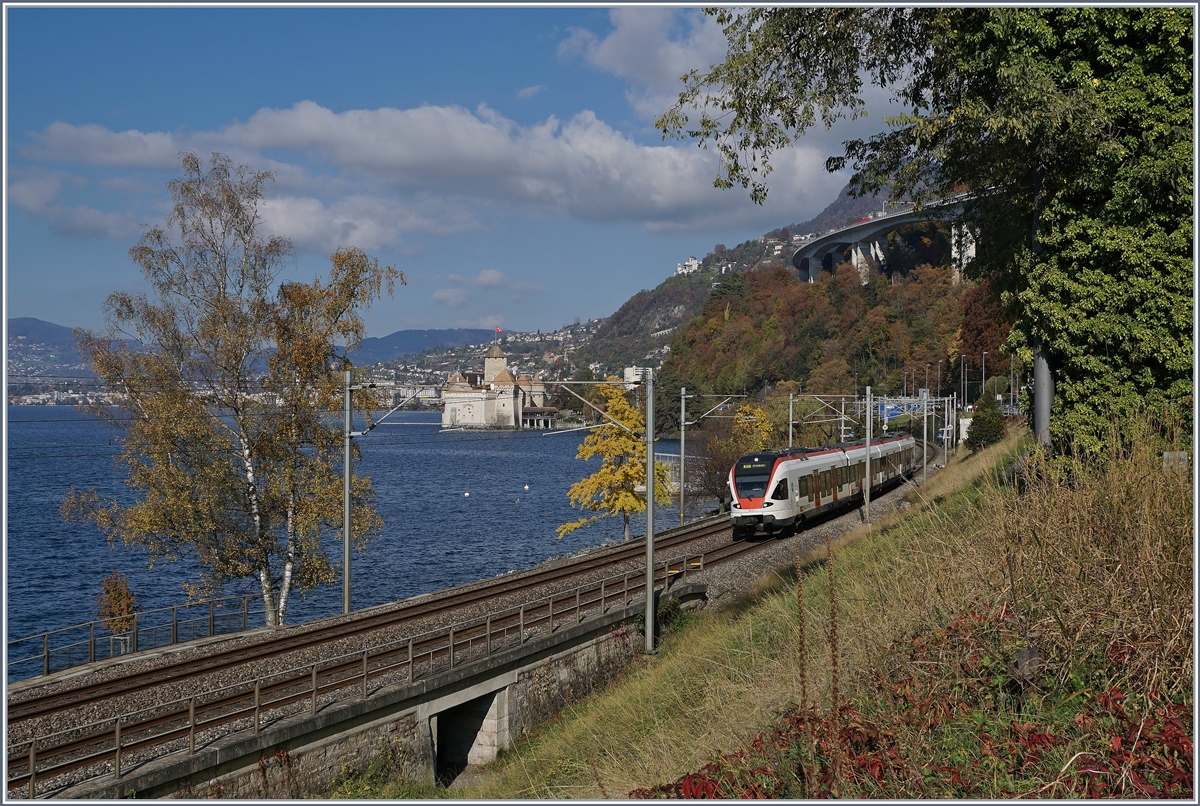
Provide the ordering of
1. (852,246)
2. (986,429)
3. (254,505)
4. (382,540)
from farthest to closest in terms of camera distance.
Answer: (852,246) < (986,429) < (382,540) < (254,505)

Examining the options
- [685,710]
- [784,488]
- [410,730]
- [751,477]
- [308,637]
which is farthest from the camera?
[751,477]

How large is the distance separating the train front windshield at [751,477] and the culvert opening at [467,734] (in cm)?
1330

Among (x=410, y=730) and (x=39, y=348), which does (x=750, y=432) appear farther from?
(x=39, y=348)

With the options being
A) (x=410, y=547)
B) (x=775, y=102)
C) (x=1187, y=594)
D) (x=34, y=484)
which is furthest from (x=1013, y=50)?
(x=34, y=484)

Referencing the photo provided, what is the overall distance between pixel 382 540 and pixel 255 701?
3523cm

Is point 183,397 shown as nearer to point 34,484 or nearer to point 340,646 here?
point 340,646

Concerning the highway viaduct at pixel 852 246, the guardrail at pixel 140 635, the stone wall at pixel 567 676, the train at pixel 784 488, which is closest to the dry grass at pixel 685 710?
the stone wall at pixel 567 676

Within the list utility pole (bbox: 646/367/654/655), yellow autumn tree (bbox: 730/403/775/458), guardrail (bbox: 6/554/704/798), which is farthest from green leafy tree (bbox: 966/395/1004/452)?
guardrail (bbox: 6/554/704/798)

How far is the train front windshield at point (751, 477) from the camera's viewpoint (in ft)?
87.5

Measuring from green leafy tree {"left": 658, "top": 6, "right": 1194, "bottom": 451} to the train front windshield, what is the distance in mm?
12456

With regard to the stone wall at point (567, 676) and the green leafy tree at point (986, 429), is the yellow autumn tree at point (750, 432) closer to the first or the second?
the green leafy tree at point (986, 429)

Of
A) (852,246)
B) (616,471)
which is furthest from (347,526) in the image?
(852,246)

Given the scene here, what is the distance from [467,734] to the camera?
600 inches

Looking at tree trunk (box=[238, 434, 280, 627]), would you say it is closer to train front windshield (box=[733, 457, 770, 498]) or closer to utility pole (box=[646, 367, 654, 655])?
utility pole (box=[646, 367, 654, 655])
